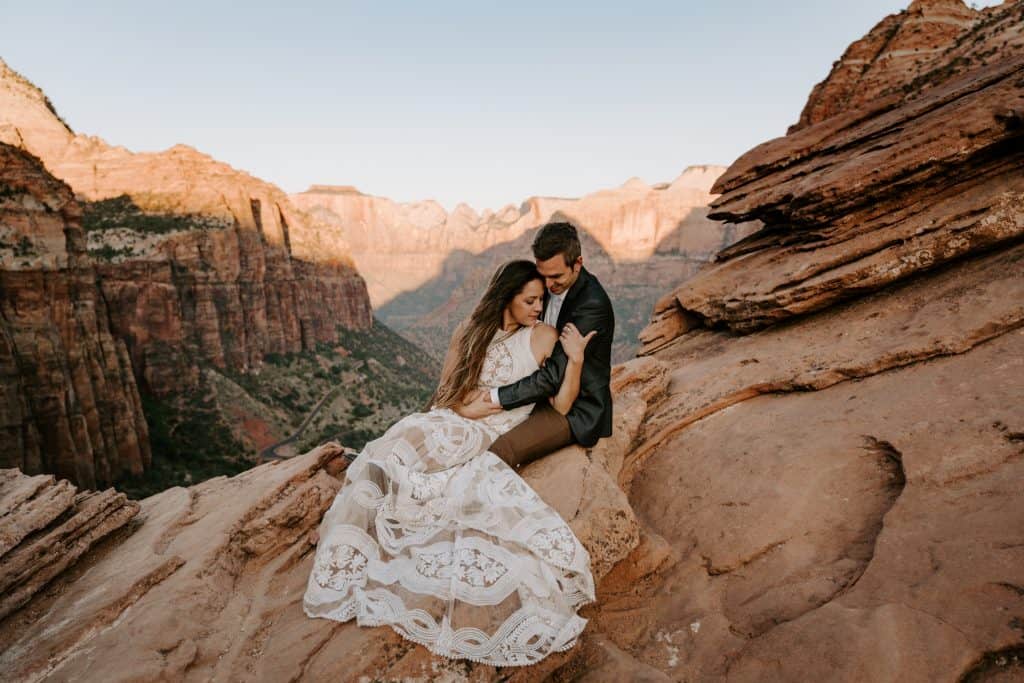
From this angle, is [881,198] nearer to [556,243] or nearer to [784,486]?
[784,486]

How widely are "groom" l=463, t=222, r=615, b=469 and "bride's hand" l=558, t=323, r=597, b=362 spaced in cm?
7

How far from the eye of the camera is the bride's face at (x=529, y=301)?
457 centimetres

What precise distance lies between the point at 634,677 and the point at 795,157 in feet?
31.2

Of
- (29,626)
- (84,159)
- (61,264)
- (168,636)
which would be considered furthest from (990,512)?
(84,159)

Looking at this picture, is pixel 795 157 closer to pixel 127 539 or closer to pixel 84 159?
pixel 127 539

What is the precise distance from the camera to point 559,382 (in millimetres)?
4535

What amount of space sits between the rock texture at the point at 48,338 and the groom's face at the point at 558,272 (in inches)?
972

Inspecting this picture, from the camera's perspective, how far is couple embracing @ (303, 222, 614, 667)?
3256 millimetres

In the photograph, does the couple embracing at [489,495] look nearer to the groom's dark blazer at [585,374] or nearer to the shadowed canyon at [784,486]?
the groom's dark blazer at [585,374]

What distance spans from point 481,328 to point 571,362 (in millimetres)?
932

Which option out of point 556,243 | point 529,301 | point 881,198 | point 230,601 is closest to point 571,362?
point 529,301

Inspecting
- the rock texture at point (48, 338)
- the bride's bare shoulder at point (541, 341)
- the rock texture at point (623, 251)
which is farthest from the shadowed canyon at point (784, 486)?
the rock texture at point (623, 251)

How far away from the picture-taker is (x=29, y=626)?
4164mm

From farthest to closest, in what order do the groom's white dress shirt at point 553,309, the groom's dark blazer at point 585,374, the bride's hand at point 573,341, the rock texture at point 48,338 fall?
the rock texture at point 48,338, the groom's white dress shirt at point 553,309, the groom's dark blazer at point 585,374, the bride's hand at point 573,341
